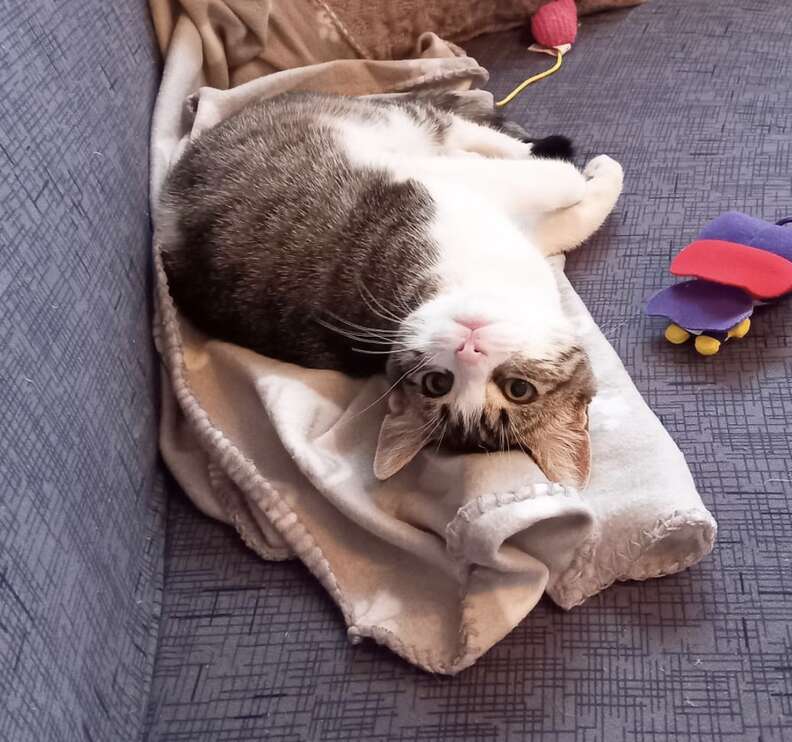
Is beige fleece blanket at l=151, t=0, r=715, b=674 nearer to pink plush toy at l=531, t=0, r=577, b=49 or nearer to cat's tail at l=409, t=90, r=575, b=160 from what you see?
cat's tail at l=409, t=90, r=575, b=160

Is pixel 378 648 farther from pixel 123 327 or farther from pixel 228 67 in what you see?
pixel 228 67

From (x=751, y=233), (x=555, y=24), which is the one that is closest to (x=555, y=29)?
(x=555, y=24)

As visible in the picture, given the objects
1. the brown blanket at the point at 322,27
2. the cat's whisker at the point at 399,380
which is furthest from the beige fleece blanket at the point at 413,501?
the brown blanket at the point at 322,27

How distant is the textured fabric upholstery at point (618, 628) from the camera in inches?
34.6

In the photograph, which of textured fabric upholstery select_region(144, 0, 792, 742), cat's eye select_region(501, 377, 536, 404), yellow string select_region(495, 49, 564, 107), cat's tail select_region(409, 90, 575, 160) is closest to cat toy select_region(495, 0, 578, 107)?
yellow string select_region(495, 49, 564, 107)

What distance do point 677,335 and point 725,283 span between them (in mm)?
96

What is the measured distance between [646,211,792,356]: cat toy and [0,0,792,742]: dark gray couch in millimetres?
33

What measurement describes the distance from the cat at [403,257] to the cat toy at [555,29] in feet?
1.17

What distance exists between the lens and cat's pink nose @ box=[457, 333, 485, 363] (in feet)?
3.42

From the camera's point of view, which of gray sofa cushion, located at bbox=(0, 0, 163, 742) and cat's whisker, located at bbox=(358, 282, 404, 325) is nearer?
gray sofa cushion, located at bbox=(0, 0, 163, 742)

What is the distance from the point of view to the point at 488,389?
1.07 metres

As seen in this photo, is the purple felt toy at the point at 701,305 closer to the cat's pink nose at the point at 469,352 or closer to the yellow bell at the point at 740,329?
the yellow bell at the point at 740,329

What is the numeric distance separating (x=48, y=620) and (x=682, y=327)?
0.88m

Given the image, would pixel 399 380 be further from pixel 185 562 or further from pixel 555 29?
pixel 555 29
